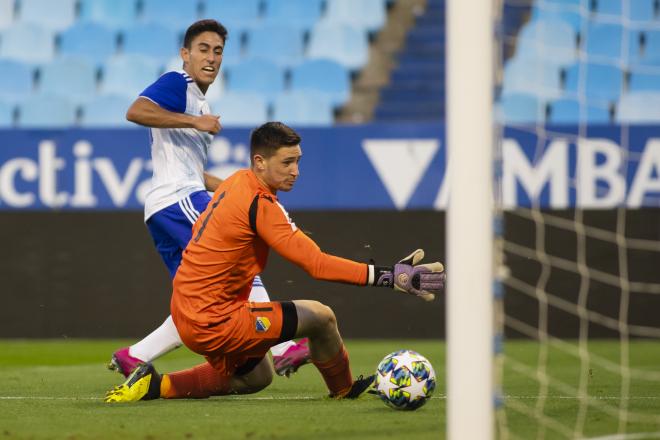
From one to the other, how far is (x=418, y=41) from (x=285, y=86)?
1731mm

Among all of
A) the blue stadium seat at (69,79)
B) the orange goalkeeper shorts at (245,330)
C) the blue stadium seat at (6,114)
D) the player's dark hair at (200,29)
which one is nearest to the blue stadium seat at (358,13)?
the blue stadium seat at (69,79)

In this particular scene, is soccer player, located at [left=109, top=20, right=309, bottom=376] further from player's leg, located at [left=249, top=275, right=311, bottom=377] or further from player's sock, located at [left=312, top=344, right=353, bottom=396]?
player's sock, located at [left=312, top=344, right=353, bottom=396]

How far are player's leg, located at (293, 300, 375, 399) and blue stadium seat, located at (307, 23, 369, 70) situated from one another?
27.3ft

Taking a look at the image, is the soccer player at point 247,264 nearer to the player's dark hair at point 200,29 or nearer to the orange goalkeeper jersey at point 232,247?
the orange goalkeeper jersey at point 232,247

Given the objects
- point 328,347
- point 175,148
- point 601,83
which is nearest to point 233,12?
point 601,83

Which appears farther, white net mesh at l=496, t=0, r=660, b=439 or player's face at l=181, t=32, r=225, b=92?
white net mesh at l=496, t=0, r=660, b=439

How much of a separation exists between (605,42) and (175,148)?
→ 7731 millimetres

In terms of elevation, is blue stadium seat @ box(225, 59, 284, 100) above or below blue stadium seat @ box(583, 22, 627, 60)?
below

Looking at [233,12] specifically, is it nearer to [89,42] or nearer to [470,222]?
[89,42]

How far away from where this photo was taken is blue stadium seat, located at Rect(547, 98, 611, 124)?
40.3ft

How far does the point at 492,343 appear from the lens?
381 cm

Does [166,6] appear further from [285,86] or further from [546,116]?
[546,116]

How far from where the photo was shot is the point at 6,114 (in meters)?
13.4

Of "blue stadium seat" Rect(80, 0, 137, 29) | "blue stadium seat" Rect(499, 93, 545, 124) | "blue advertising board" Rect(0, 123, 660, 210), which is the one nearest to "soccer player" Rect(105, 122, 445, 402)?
"blue advertising board" Rect(0, 123, 660, 210)
